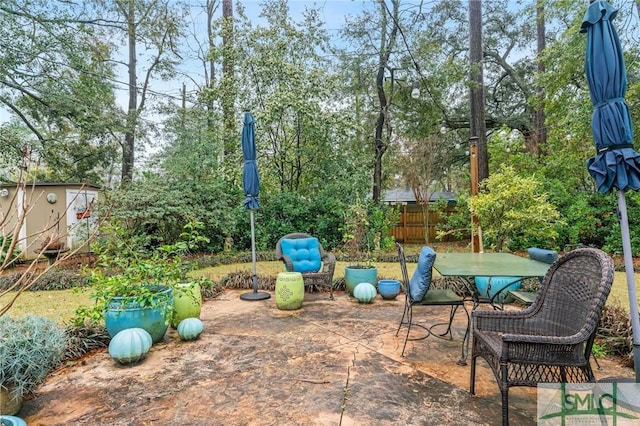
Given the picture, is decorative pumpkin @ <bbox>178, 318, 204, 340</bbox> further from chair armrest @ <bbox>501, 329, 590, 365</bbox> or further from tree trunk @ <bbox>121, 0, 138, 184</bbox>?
tree trunk @ <bbox>121, 0, 138, 184</bbox>

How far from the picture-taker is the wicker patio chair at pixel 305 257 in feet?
17.6

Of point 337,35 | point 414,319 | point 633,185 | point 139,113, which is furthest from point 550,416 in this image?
point 139,113

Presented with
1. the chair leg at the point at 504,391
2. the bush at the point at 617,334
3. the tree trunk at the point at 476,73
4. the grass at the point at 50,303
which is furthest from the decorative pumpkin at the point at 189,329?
the tree trunk at the point at 476,73

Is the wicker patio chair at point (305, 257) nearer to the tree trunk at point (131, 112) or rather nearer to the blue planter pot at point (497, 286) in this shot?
the blue planter pot at point (497, 286)

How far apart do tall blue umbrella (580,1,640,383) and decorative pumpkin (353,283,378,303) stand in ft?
9.71

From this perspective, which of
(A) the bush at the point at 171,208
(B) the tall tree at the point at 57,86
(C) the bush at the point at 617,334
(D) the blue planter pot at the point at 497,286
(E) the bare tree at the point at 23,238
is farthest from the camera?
(B) the tall tree at the point at 57,86

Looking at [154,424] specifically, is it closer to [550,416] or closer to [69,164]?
[550,416]

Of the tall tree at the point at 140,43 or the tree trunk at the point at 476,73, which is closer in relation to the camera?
the tree trunk at the point at 476,73

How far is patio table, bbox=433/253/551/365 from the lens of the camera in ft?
9.93

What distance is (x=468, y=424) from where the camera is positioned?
215 centimetres

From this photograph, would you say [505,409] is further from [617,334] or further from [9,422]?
[9,422]

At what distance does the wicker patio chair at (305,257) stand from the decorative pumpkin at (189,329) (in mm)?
1983

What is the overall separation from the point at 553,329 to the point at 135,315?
346 cm

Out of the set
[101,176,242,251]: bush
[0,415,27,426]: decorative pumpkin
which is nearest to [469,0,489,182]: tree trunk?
[101,176,242,251]: bush
